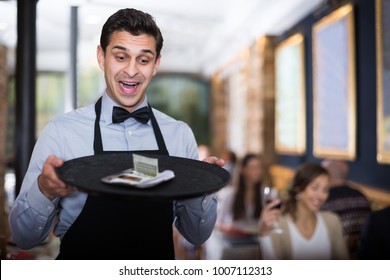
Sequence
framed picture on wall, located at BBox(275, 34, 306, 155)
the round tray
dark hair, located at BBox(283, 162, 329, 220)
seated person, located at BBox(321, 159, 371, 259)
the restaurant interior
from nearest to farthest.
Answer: the round tray < the restaurant interior < dark hair, located at BBox(283, 162, 329, 220) < seated person, located at BBox(321, 159, 371, 259) < framed picture on wall, located at BBox(275, 34, 306, 155)

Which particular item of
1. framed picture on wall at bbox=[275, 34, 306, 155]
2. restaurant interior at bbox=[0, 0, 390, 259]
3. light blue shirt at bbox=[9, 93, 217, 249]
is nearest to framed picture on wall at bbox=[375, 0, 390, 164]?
restaurant interior at bbox=[0, 0, 390, 259]

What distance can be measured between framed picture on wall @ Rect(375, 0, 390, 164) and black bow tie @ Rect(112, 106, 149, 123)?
1931 millimetres

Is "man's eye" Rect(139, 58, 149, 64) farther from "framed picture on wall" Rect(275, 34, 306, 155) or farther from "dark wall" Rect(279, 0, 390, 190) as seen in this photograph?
"framed picture on wall" Rect(275, 34, 306, 155)

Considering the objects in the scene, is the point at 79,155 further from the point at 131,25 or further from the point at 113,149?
the point at 131,25

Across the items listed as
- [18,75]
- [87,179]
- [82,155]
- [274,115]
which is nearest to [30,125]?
[18,75]

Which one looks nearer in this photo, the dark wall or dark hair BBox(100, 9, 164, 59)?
dark hair BBox(100, 9, 164, 59)

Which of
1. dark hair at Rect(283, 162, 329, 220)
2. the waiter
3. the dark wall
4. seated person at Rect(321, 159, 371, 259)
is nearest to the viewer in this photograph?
the waiter

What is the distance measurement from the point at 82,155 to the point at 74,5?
49cm

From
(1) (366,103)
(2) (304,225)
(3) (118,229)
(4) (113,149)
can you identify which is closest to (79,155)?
(4) (113,149)

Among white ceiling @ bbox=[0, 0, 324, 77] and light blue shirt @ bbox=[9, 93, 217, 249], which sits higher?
white ceiling @ bbox=[0, 0, 324, 77]

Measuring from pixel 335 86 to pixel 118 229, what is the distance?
8.47 ft

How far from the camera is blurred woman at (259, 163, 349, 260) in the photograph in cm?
157

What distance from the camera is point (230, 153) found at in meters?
3.92
